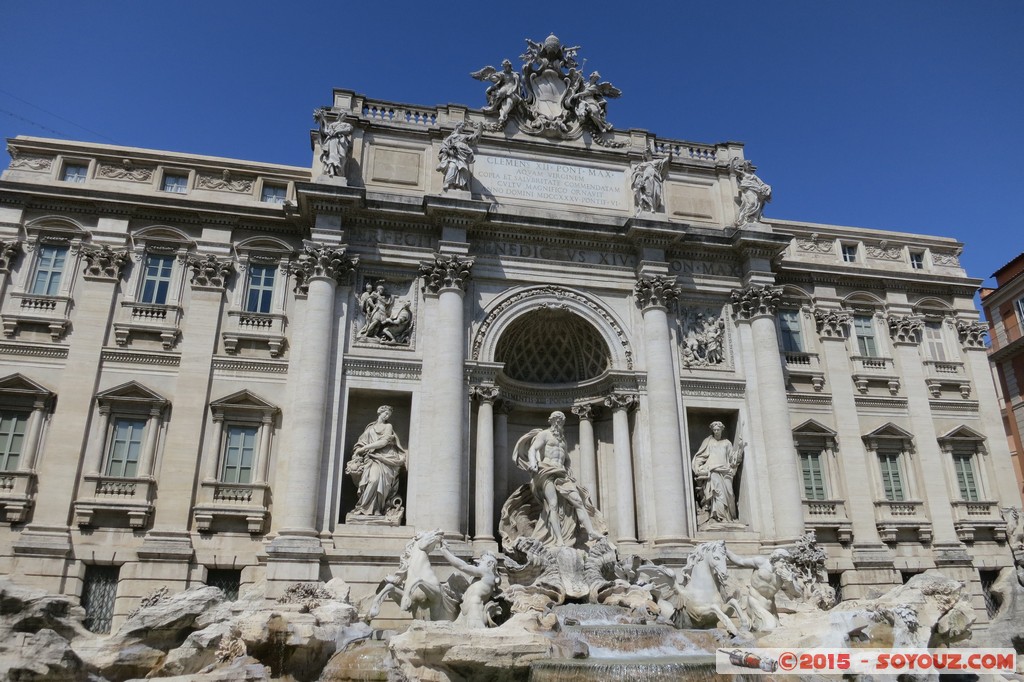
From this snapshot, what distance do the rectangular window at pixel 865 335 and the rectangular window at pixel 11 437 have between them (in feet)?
80.9

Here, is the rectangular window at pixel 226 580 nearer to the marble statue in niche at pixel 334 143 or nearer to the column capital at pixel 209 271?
the column capital at pixel 209 271

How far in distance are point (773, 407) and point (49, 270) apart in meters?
20.5

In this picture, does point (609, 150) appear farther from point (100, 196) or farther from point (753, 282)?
point (100, 196)

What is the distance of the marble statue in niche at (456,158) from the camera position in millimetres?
21328

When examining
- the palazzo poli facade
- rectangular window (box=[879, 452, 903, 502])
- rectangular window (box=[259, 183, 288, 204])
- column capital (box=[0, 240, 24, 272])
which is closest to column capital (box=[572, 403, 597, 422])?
the palazzo poli facade

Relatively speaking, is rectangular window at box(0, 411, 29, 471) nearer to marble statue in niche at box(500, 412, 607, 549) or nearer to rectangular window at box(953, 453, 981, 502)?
marble statue in niche at box(500, 412, 607, 549)

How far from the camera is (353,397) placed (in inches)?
792

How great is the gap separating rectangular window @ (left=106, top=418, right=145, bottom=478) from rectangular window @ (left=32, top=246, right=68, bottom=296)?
4279 millimetres

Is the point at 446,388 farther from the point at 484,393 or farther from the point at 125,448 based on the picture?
the point at 125,448

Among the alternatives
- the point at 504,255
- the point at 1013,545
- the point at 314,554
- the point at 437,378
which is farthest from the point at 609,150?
the point at 1013,545

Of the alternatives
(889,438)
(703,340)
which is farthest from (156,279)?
(889,438)

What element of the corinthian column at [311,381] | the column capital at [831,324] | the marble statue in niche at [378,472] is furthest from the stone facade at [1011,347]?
the corinthian column at [311,381]

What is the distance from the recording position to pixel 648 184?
22.8 metres

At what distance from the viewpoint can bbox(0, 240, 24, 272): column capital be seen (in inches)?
787
